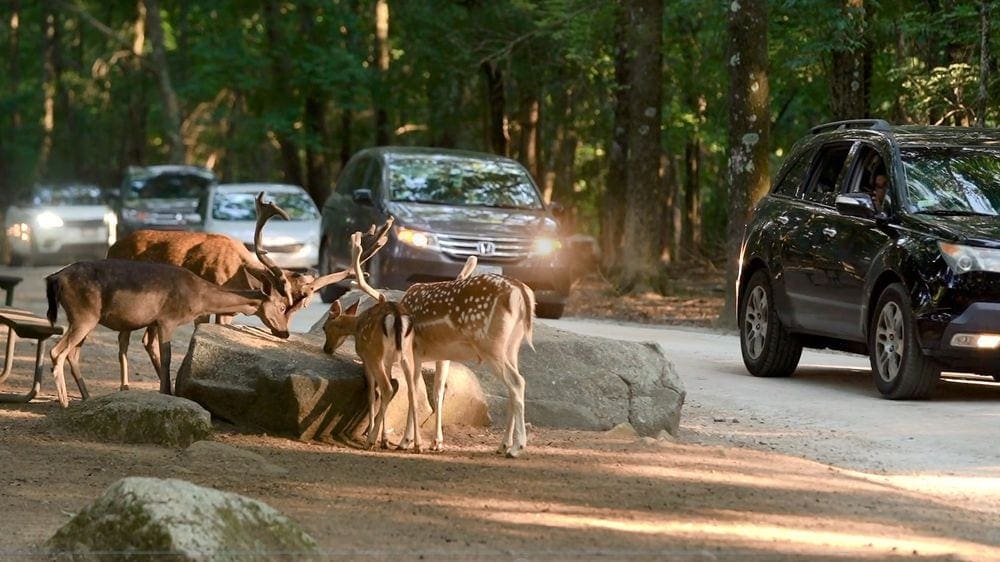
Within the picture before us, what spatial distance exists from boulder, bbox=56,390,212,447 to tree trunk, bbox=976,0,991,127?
39.1 ft

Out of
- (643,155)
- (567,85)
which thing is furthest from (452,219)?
(567,85)

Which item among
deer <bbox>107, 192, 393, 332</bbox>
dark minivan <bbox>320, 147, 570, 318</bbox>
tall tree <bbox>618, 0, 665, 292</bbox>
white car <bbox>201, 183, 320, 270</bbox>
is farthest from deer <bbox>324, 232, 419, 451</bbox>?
tall tree <bbox>618, 0, 665, 292</bbox>

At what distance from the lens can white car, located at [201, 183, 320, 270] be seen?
27.2 m

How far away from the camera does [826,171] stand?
15172 millimetres

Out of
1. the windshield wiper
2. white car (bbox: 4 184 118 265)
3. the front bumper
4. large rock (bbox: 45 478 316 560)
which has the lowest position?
white car (bbox: 4 184 118 265)

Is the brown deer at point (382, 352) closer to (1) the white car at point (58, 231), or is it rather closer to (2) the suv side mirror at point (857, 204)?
(2) the suv side mirror at point (857, 204)

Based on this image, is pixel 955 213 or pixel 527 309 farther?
pixel 955 213

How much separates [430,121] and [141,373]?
23.1 meters

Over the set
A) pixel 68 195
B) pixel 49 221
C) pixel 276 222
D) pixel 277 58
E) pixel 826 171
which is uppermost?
pixel 277 58

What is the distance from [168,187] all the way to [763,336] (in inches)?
872

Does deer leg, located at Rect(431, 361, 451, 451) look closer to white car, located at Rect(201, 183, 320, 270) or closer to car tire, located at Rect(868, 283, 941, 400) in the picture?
car tire, located at Rect(868, 283, 941, 400)

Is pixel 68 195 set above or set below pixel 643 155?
below

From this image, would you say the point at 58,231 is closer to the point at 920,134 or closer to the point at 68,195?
the point at 68,195

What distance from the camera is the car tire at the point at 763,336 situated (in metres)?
15.1
